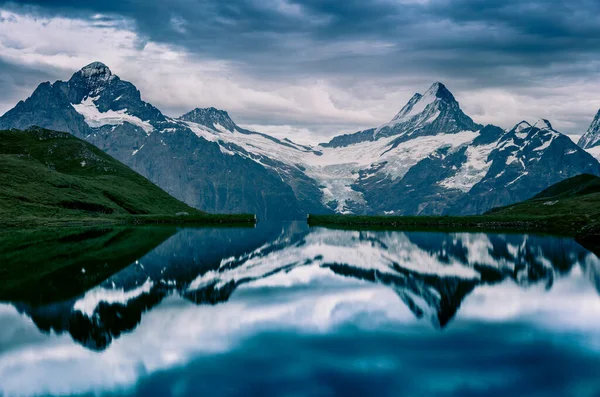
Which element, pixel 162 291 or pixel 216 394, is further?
pixel 162 291

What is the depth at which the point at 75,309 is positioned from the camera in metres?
45.6

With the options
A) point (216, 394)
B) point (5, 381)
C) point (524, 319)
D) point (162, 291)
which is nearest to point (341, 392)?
point (216, 394)

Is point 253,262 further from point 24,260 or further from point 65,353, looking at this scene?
point 65,353

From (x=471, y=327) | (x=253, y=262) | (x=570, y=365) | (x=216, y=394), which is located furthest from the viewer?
(x=253, y=262)

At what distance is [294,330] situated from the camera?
40.6 meters

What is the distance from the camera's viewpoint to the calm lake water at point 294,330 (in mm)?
29781

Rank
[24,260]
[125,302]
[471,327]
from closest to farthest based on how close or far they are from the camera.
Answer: [471,327] → [125,302] → [24,260]

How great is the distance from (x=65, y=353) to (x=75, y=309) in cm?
1199

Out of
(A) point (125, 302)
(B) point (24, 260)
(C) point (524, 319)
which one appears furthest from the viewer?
(B) point (24, 260)

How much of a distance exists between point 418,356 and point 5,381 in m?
21.1

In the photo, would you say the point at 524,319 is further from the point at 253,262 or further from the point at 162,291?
the point at 253,262

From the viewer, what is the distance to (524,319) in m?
44.9

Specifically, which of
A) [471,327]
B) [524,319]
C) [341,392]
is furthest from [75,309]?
[524,319]

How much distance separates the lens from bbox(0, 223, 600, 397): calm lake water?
2978cm
